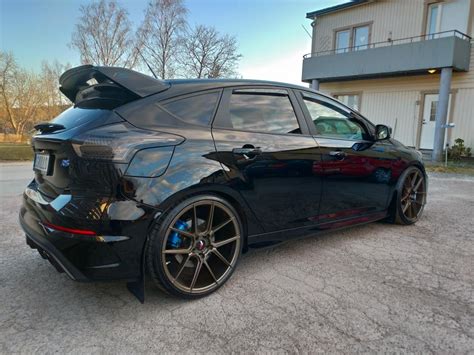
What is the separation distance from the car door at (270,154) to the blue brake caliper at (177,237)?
1.46ft

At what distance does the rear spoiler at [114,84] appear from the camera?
2283mm

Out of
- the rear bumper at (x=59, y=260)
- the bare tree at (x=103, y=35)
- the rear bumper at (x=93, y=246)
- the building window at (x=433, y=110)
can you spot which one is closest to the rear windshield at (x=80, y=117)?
the rear bumper at (x=93, y=246)

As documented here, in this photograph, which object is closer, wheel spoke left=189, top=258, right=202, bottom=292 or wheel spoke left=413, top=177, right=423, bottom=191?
wheel spoke left=189, top=258, right=202, bottom=292

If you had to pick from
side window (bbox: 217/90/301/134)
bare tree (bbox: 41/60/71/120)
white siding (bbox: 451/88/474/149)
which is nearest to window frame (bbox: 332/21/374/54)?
white siding (bbox: 451/88/474/149)

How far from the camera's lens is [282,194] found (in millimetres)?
2814

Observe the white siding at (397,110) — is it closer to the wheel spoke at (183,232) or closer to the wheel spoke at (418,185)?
the wheel spoke at (418,185)

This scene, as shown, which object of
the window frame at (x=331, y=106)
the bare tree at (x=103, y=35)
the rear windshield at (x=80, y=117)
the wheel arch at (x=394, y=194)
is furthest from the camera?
the bare tree at (x=103, y=35)

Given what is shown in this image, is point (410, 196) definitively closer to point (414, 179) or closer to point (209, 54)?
point (414, 179)

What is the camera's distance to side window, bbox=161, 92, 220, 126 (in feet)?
7.84

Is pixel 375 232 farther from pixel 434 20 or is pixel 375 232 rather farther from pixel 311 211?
pixel 434 20

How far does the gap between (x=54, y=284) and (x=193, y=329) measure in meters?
1.23

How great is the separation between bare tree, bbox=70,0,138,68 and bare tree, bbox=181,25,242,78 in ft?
12.4

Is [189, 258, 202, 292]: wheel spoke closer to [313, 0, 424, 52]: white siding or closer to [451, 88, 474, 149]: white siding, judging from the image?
[451, 88, 474, 149]: white siding

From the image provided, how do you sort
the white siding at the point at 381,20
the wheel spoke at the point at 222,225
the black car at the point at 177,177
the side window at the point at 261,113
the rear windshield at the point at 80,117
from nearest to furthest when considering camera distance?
the black car at the point at 177,177 → the rear windshield at the point at 80,117 → the wheel spoke at the point at 222,225 → the side window at the point at 261,113 → the white siding at the point at 381,20
